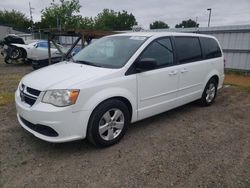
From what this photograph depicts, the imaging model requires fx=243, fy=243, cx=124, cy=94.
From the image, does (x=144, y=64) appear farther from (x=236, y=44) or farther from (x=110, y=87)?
(x=236, y=44)

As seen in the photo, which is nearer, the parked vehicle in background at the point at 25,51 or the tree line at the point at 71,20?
the parked vehicle in background at the point at 25,51

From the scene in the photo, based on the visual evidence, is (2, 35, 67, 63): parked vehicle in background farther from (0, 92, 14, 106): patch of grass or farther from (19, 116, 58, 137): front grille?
(19, 116, 58, 137): front grille

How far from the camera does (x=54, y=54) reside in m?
12.3

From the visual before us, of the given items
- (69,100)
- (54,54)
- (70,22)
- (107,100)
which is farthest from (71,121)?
(70,22)

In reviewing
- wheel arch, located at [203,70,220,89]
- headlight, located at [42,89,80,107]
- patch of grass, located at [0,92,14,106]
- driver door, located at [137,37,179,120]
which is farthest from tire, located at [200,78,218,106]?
patch of grass, located at [0,92,14,106]

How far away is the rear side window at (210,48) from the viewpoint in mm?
5306

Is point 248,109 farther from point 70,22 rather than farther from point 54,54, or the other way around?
point 70,22

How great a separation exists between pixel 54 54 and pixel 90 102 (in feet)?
32.5

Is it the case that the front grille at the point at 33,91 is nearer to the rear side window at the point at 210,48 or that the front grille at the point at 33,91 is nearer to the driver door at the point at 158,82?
the driver door at the point at 158,82

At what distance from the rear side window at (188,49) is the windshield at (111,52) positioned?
2.80 ft

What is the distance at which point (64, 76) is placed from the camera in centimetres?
339

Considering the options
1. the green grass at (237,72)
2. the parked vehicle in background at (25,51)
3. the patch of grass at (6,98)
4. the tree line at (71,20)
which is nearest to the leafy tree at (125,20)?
the tree line at (71,20)

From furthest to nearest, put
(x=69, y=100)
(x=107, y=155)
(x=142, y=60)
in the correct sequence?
(x=142, y=60)
(x=107, y=155)
(x=69, y=100)

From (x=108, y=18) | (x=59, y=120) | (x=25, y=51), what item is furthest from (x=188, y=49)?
(x=108, y=18)
